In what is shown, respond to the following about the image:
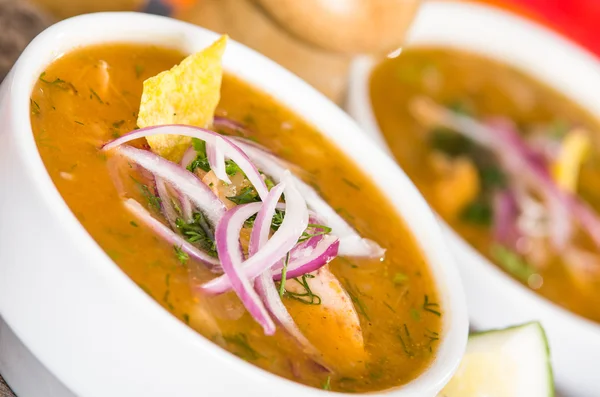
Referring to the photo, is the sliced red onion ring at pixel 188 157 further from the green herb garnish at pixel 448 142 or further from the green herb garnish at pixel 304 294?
the green herb garnish at pixel 448 142

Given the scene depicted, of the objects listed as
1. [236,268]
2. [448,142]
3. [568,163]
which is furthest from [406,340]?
[568,163]

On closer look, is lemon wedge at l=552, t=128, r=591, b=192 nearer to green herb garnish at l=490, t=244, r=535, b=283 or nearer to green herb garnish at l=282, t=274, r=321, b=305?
green herb garnish at l=490, t=244, r=535, b=283

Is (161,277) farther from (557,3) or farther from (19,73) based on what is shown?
(557,3)

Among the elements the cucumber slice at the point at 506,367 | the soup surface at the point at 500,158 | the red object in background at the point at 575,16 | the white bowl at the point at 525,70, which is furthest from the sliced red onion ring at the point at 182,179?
the red object in background at the point at 575,16

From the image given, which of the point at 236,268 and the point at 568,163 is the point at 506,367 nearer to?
the point at 236,268

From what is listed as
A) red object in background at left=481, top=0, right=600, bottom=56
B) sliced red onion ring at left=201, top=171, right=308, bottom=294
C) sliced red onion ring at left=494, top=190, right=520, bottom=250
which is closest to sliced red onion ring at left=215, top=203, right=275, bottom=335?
sliced red onion ring at left=201, top=171, right=308, bottom=294

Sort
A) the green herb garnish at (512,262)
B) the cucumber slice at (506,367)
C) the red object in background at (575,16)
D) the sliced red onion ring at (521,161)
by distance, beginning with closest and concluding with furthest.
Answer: the cucumber slice at (506,367), the green herb garnish at (512,262), the sliced red onion ring at (521,161), the red object in background at (575,16)

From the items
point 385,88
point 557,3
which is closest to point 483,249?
point 385,88
